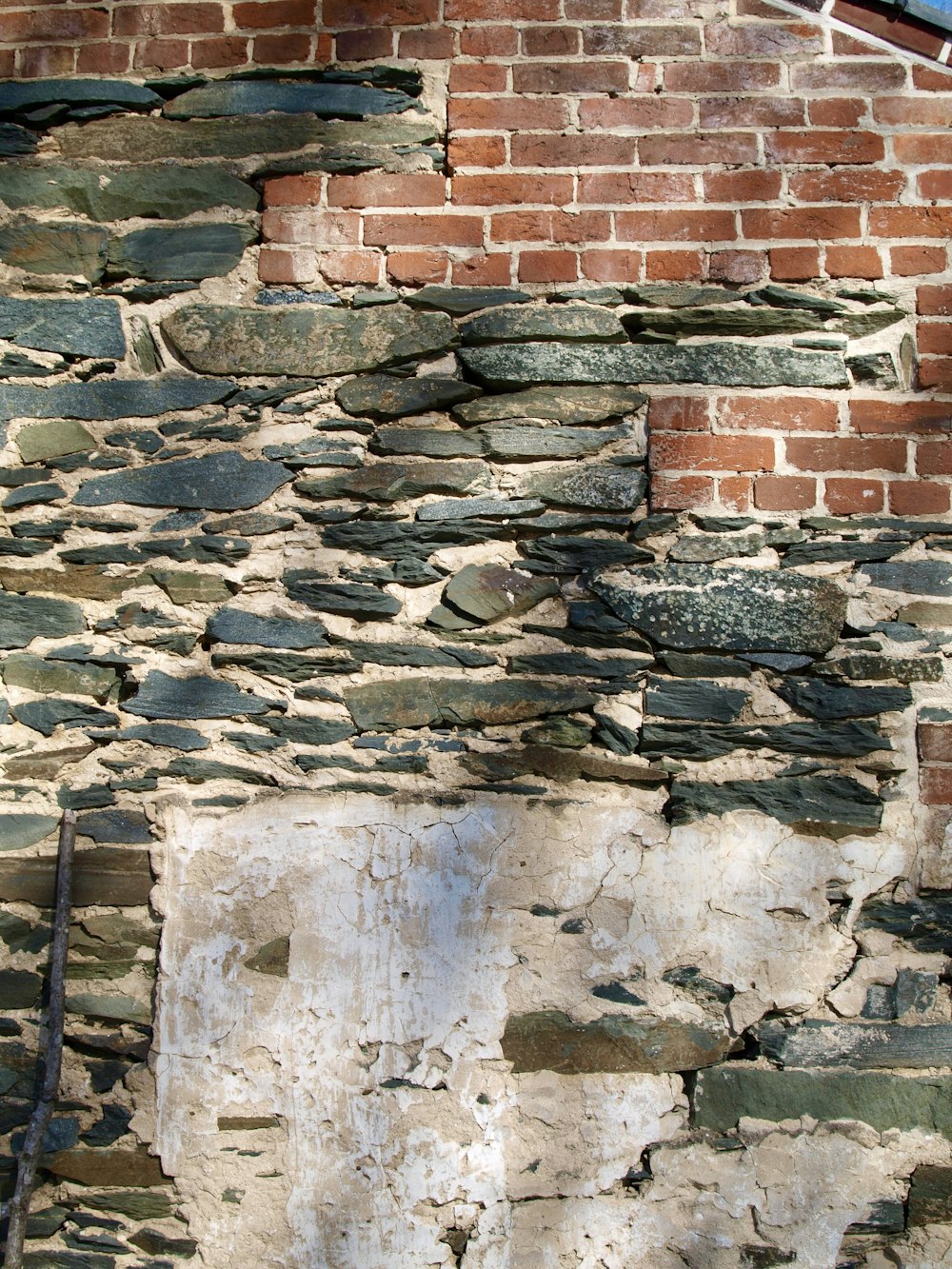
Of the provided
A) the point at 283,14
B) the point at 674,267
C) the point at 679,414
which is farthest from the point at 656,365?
the point at 283,14

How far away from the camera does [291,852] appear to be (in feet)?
6.29

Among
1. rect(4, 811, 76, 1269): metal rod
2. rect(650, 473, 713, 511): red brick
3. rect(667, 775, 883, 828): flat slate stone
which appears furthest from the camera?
rect(650, 473, 713, 511): red brick

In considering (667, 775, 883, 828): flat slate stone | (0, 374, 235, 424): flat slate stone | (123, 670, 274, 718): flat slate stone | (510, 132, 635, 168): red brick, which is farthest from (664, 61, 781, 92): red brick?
(123, 670, 274, 718): flat slate stone

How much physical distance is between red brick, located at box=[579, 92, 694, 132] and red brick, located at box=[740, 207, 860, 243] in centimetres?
27

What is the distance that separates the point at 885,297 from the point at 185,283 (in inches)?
58.8

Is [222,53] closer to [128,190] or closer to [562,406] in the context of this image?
[128,190]

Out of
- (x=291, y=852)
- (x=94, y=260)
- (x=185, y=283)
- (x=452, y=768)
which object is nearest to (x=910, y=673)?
(x=452, y=768)

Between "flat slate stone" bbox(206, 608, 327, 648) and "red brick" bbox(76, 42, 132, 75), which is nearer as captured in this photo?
"flat slate stone" bbox(206, 608, 327, 648)

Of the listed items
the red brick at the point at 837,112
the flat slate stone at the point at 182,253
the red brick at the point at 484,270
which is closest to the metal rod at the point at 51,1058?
the flat slate stone at the point at 182,253

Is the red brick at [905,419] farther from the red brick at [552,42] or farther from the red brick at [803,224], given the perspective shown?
the red brick at [552,42]

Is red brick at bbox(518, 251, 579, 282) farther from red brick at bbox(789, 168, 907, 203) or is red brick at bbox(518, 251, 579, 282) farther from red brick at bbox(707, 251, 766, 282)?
red brick at bbox(789, 168, 907, 203)

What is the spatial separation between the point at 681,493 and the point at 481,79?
1.02 metres

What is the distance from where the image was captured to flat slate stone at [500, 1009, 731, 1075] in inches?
72.8

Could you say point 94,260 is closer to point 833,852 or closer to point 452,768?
point 452,768
